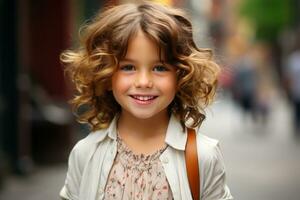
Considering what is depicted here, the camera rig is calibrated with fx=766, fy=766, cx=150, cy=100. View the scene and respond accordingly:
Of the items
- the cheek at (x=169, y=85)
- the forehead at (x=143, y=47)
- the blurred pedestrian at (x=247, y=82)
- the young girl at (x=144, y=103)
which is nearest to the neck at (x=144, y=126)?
the young girl at (x=144, y=103)

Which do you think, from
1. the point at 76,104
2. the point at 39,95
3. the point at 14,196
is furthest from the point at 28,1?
the point at 76,104

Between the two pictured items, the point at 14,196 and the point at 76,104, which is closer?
the point at 76,104

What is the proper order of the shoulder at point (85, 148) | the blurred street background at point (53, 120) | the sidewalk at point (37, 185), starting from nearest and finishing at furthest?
the shoulder at point (85, 148) < the sidewalk at point (37, 185) < the blurred street background at point (53, 120)

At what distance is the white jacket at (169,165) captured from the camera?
A: 2.78 metres

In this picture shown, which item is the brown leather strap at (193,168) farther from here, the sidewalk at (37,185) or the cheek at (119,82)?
the sidewalk at (37,185)

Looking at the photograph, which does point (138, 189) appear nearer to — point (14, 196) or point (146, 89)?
point (146, 89)

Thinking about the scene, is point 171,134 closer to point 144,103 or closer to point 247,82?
point 144,103

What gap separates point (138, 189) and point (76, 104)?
48 cm

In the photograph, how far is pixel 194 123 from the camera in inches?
117

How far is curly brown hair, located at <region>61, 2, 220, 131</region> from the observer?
2783 mm

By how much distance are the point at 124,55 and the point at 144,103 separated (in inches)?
7.4

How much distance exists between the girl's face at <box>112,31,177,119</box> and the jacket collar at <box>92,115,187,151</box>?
0.10 meters

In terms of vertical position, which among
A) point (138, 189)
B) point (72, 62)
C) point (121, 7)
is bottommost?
point (138, 189)

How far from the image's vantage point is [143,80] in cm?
275
